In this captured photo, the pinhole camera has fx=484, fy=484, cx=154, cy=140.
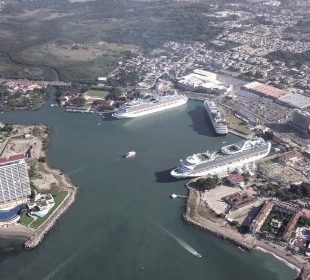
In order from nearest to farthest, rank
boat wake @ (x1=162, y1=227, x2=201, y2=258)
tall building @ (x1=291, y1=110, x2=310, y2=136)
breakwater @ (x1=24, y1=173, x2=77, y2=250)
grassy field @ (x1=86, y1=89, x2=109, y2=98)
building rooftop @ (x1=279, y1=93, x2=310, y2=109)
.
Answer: boat wake @ (x1=162, y1=227, x2=201, y2=258), breakwater @ (x1=24, y1=173, x2=77, y2=250), tall building @ (x1=291, y1=110, x2=310, y2=136), building rooftop @ (x1=279, y1=93, x2=310, y2=109), grassy field @ (x1=86, y1=89, x2=109, y2=98)

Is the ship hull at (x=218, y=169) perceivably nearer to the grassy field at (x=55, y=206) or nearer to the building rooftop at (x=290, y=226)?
the building rooftop at (x=290, y=226)

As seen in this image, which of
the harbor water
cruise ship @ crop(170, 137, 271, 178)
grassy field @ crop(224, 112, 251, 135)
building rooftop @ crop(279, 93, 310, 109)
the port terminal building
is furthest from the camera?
the port terminal building

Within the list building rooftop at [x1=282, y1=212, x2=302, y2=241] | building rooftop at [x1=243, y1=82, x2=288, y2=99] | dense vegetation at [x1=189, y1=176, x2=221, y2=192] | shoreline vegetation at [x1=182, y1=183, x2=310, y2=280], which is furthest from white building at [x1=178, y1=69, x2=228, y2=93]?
building rooftop at [x1=282, y1=212, x2=302, y2=241]

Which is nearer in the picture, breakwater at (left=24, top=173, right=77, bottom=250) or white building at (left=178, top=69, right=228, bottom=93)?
breakwater at (left=24, top=173, right=77, bottom=250)

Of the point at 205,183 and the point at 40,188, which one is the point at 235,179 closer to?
the point at 205,183

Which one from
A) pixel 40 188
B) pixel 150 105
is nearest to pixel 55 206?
pixel 40 188

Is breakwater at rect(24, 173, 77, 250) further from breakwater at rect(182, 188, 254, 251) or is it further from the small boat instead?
breakwater at rect(182, 188, 254, 251)

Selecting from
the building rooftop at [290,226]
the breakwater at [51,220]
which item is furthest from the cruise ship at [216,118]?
the breakwater at [51,220]
